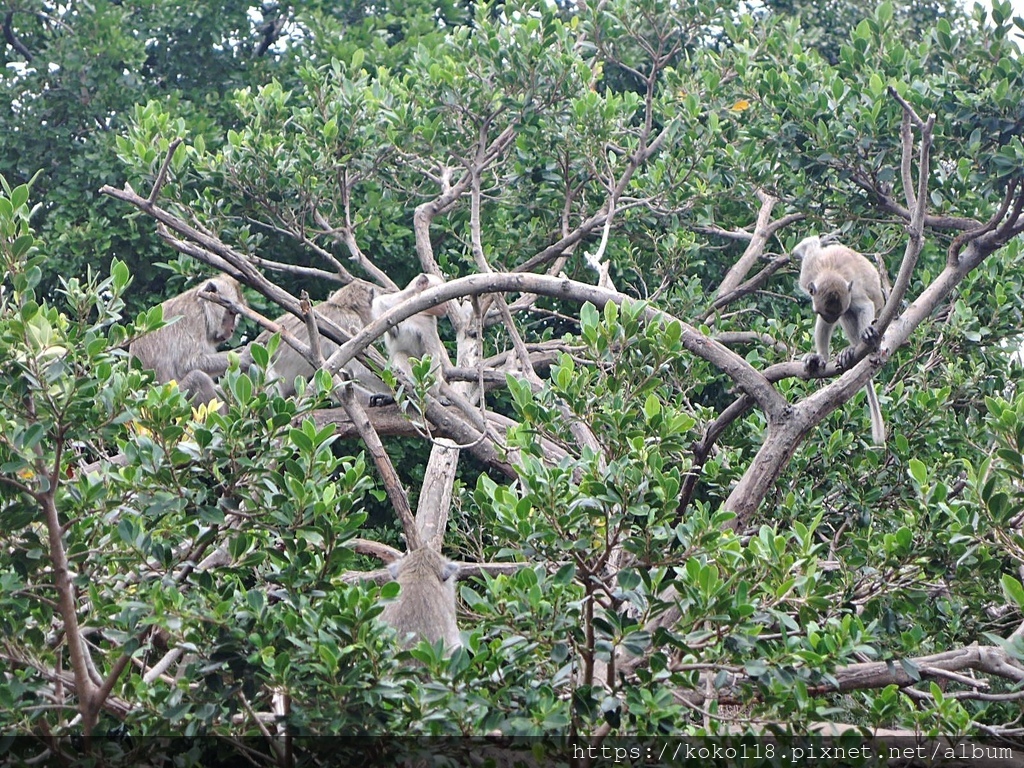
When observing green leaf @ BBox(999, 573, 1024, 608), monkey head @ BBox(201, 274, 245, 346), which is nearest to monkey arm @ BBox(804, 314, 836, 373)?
green leaf @ BBox(999, 573, 1024, 608)

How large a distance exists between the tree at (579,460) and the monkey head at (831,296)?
41 cm

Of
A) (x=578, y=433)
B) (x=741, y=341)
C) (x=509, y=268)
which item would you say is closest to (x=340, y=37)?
(x=509, y=268)

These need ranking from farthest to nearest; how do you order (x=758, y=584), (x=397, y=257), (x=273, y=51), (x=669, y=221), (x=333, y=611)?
(x=273, y=51) → (x=397, y=257) → (x=669, y=221) → (x=758, y=584) → (x=333, y=611)

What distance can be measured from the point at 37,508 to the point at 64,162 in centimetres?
894

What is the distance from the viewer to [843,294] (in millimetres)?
6488

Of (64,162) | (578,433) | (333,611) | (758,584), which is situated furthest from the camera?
(64,162)

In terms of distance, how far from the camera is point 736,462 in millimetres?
6254

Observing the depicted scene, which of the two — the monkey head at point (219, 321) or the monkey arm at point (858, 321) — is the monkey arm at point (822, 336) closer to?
the monkey arm at point (858, 321)

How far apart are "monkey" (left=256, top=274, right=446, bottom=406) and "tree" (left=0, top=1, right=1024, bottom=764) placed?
284 mm

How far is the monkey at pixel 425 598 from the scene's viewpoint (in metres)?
5.27

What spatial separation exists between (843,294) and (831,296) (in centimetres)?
9

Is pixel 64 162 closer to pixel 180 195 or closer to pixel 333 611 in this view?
pixel 180 195

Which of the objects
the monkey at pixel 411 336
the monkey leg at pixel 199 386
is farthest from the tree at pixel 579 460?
the monkey leg at pixel 199 386

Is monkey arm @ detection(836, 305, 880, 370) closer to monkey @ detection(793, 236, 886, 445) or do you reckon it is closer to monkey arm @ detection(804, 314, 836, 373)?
monkey @ detection(793, 236, 886, 445)
